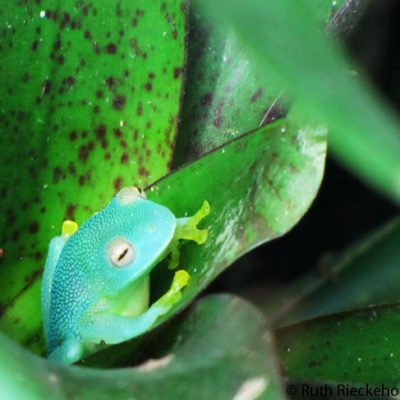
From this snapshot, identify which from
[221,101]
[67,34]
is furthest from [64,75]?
[221,101]

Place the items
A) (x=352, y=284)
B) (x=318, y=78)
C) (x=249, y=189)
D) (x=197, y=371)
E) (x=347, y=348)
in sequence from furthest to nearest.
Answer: (x=352, y=284), (x=347, y=348), (x=249, y=189), (x=197, y=371), (x=318, y=78)

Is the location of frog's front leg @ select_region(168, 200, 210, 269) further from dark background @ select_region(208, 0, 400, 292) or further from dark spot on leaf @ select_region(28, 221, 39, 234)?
dark background @ select_region(208, 0, 400, 292)

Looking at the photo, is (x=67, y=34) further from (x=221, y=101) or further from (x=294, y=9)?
(x=294, y=9)

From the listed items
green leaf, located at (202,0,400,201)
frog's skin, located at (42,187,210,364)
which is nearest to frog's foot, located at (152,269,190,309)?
frog's skin, located at (42,187,210,364)

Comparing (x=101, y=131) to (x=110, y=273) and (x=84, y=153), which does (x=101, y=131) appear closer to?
(x=84, y=153)

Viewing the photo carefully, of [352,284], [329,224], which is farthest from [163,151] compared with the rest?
[329,224]

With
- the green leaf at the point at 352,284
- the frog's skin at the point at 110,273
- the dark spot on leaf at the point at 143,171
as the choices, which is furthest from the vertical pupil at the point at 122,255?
the green leaf at the point at 352,284

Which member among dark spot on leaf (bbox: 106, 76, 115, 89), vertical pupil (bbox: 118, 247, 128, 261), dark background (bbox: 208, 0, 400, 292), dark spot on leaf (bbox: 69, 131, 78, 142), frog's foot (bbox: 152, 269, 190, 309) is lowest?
dark background (bbox: 208, 0, 400, 292)
